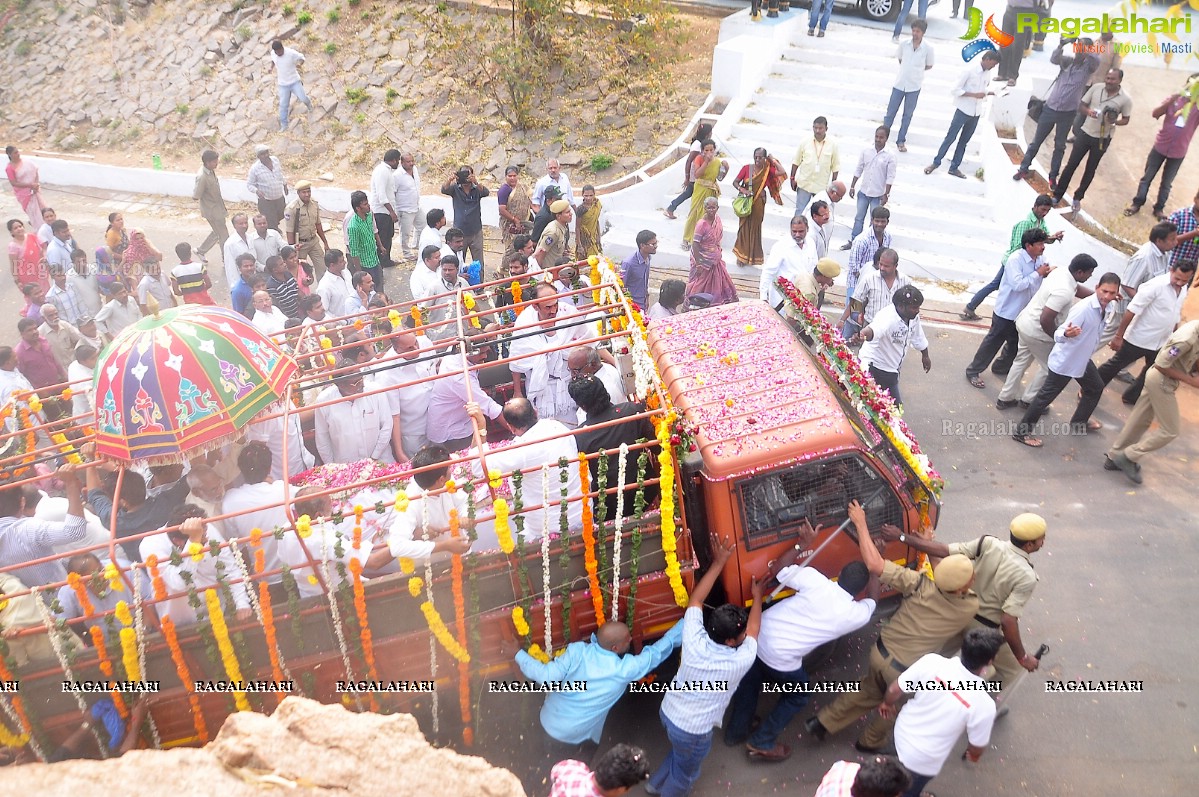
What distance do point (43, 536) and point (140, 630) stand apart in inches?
53.7

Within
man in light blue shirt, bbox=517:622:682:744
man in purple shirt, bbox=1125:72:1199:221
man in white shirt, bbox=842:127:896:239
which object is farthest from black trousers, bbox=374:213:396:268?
man in purple shirt, bbox=1125:72:1199:221

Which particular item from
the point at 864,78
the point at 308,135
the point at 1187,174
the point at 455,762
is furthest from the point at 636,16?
the point at 455,762

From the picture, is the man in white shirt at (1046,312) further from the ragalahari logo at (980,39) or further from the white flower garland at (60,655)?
the white flower garland at (60,655)

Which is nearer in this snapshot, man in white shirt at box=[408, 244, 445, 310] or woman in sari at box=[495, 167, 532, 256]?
man in white shirt at box=[408, 244, 445, 310]

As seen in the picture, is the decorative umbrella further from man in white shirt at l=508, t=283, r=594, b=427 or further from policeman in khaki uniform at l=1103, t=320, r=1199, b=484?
policeman in khaki uniform at l=1103, t=320, r=1199, b=484

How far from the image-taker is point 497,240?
41.5ft

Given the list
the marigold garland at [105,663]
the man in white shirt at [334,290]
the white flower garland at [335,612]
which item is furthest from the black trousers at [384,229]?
the marigold garland at [105,663]

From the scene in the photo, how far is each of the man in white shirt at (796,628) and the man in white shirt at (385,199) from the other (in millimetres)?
7298

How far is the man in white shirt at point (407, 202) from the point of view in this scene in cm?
1107

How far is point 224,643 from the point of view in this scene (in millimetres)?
4879

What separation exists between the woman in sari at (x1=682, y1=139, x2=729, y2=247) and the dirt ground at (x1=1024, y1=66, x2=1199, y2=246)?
515 cm

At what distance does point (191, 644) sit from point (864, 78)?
1240cm

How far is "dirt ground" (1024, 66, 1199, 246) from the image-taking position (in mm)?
11500

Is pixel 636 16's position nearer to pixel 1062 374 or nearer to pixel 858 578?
pixel 1062 374
